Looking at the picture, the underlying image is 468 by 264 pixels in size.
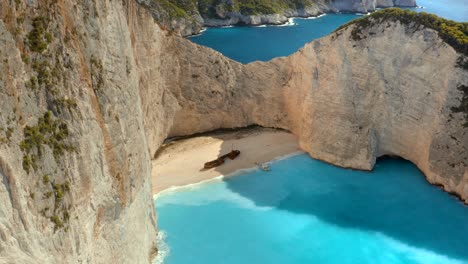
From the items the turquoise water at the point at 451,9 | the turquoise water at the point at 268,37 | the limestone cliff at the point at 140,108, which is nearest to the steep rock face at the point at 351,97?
the limestone cliff at the point at 140,108

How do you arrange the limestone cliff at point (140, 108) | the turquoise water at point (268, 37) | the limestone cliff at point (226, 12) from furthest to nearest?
1. the limestone cliff at point (226, 12)
2. the turquoise water at point (268, 37)
3. the limestone cliff at point (140, 108)

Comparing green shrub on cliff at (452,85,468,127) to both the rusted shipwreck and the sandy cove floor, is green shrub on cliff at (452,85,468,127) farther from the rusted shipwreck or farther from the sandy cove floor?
the rusted shipwreck

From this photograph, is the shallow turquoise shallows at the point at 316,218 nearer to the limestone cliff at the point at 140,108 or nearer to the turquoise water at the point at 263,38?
the limestone cliff at the point at 140,108

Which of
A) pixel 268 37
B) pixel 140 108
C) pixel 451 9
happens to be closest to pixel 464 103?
pixel 140 108

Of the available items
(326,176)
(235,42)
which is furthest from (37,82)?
(235,42)

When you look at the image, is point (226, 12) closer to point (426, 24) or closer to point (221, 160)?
point (221, 160)

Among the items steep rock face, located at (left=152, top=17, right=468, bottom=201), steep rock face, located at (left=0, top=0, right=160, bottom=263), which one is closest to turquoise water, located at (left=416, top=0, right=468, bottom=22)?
steep rock face, located at (left=152, top=17, right=468, bottom=201)
